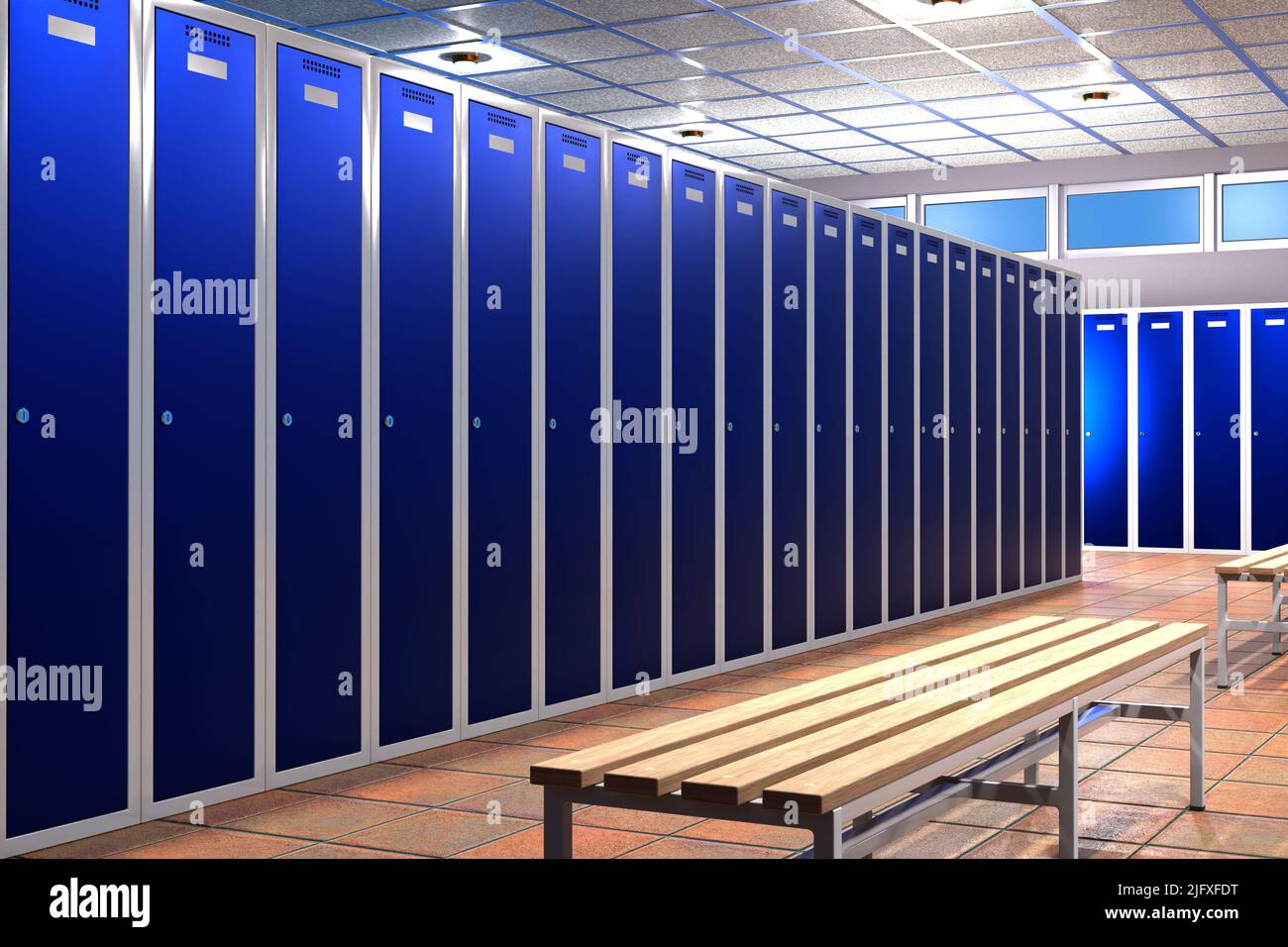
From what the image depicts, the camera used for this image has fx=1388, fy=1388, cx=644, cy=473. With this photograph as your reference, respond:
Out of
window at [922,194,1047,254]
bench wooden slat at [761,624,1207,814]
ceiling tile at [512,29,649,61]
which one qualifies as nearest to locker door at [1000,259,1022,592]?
ceiling tile at [512,29,649,61]

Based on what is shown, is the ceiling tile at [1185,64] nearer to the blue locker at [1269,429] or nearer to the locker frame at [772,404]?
the blue locker at [1269,429]

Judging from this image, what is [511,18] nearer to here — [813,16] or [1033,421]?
[813,16]

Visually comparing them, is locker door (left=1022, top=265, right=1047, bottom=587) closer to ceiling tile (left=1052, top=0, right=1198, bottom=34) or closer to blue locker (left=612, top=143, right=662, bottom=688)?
ceiling tile (left=1052, top=0, right=1198, bottom=34)

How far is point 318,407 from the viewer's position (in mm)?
3887

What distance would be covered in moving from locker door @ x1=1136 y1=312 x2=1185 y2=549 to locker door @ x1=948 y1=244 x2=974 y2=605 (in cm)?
437

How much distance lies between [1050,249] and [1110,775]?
9363mm

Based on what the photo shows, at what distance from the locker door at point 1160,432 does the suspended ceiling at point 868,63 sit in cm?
159

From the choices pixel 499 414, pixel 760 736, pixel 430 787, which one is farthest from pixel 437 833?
pixel 499 414

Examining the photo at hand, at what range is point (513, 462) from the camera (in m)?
4.63

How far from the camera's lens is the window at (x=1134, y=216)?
39.4 feet

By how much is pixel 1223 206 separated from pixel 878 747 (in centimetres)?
1091

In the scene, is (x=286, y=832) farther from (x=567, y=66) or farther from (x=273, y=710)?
(x=567, y=66)

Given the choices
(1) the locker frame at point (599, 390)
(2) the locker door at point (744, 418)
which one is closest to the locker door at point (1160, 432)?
(2) the locker door at point (744, 418)

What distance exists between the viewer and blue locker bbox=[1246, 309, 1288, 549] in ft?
37.2
